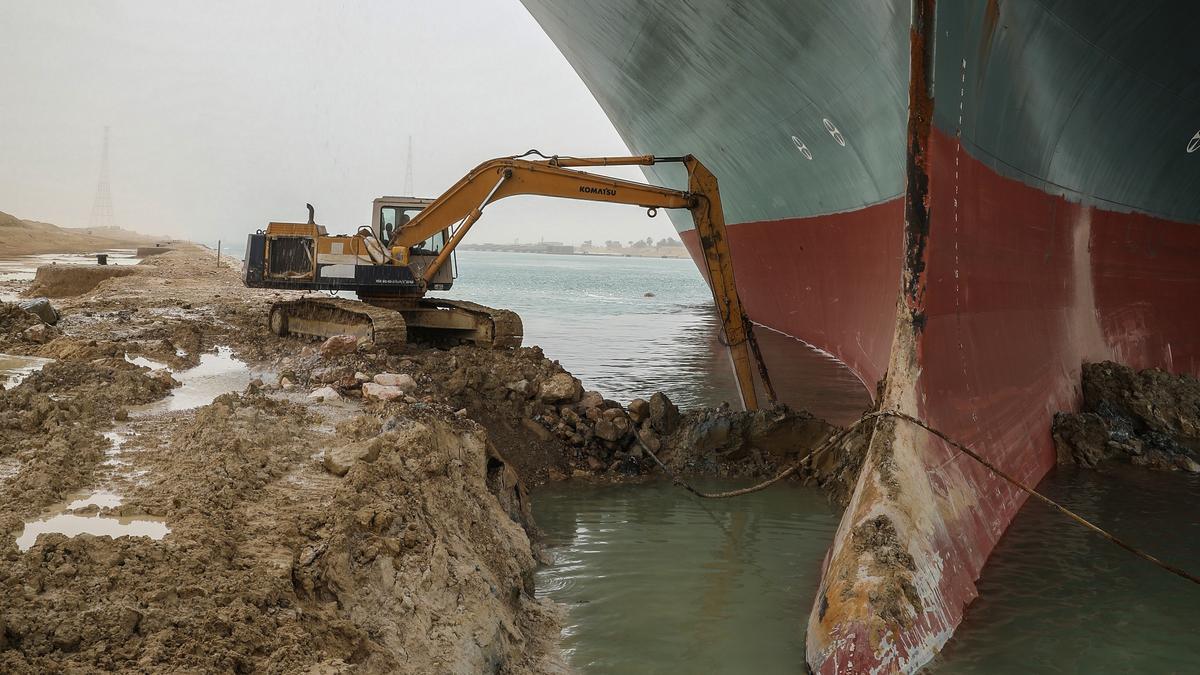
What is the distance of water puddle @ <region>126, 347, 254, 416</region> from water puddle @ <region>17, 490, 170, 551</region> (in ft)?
7.01

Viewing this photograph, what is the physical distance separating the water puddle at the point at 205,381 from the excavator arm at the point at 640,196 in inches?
103

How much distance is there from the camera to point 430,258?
1023 centimetres

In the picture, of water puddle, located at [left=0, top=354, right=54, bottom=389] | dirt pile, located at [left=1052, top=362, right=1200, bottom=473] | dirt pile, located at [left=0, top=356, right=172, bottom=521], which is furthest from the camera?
dirt pile, located at [left=1052, top=362, right=1200, bottom=473]

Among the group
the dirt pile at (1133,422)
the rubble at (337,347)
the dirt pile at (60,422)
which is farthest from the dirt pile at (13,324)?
the dirt pile at (1133,422)

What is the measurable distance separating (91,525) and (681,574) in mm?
3092

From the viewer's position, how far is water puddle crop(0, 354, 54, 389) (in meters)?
6.04

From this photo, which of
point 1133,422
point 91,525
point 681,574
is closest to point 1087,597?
point 681,574

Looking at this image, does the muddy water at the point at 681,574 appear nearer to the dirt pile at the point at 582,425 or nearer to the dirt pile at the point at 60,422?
the dirt pile at the point at 582,425

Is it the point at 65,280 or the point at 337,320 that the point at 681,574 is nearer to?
the point at 337,320

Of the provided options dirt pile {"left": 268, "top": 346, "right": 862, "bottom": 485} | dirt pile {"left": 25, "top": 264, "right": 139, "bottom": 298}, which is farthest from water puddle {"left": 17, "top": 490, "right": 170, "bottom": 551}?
dirt pile {"left": 25, "top": 264, "right": 139, "bottom": 298}

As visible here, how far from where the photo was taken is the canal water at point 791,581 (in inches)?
160

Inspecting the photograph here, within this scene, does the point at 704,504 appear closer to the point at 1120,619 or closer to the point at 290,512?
the point at 1120,619

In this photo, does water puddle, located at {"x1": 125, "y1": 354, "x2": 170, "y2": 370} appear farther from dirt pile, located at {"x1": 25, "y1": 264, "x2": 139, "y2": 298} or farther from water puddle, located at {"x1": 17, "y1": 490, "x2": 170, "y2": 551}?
dirt pile, located at {"x1": 25, "y1": 264, "x2": 139, "y2": 298}

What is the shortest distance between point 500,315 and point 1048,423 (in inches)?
210
